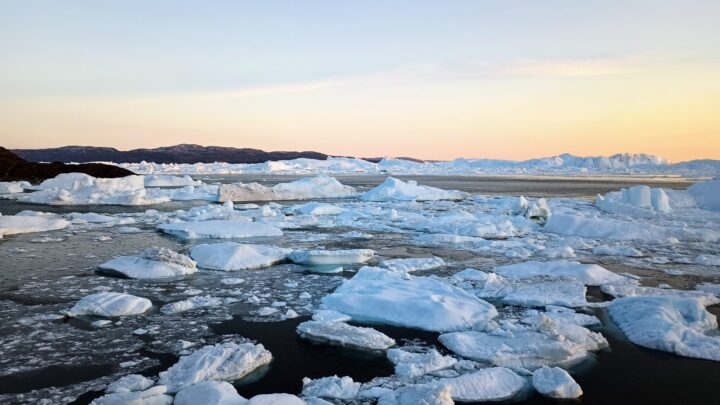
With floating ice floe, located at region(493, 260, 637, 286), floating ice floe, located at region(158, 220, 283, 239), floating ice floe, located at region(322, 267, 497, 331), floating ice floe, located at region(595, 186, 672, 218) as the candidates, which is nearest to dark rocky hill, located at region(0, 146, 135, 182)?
floating ice floe, located at region(158, 220, 283, 239)

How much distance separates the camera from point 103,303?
5.61 metres

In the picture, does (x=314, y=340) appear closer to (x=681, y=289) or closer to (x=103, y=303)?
(x=103, y=303)

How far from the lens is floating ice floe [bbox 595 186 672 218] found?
17688 millimetres

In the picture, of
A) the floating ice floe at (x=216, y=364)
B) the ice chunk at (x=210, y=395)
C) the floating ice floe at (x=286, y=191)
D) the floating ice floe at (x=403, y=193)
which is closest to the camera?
the ice chunk at (x=210, y=395)

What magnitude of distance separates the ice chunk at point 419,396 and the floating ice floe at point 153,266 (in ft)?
16.6

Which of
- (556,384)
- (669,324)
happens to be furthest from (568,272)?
(556,384)

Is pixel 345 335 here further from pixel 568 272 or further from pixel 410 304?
pixel 568 272

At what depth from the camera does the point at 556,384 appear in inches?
149

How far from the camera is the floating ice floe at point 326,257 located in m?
8.64

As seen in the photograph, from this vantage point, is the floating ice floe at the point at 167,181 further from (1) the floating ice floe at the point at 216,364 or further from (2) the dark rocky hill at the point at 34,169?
(1) the floating ice floe at the point at 216,364

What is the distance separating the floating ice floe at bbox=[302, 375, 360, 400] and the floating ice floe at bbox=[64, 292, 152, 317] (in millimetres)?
2811

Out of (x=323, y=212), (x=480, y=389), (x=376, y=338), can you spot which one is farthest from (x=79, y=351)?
(x=323, y=212)

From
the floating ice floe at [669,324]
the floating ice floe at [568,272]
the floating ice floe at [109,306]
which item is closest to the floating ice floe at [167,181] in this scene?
the floating ice floe at [568,272]

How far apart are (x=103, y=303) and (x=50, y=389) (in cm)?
204
